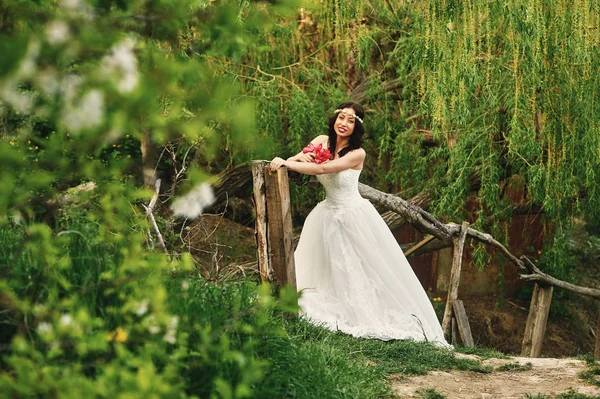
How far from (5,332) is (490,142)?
172 inches

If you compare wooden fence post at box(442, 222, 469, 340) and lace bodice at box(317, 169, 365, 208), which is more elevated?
lace bodice at box(317, 169, 365, 208)

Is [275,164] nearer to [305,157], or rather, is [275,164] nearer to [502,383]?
[305,157]

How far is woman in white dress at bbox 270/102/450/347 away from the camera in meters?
5.19

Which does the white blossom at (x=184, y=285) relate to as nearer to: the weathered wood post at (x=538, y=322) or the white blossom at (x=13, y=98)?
the white blossom at (x=13, y=98)

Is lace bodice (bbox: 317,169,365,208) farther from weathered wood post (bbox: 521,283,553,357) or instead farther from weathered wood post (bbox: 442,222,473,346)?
weathered wood post (bbox: 521,283,553,357)

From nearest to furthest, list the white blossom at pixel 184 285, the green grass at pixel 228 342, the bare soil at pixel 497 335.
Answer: the green grass at pixel 228 342 → the white blossom at pixel 184 285 → the bare soil at pixel 497 335

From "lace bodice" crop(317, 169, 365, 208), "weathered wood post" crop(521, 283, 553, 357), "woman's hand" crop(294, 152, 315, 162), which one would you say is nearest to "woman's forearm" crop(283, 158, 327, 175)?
"woman's hand" crop(294, 152, 315, 162)

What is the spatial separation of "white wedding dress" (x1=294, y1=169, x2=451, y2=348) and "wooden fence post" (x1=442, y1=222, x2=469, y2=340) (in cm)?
77

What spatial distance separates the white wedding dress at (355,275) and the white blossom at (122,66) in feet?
10.5

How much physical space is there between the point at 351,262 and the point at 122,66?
3566mm

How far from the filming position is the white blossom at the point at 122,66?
1.98 metres

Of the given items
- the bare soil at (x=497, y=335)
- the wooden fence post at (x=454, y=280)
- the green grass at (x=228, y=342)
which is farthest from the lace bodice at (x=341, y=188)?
the green grass at (x=228, y=342)

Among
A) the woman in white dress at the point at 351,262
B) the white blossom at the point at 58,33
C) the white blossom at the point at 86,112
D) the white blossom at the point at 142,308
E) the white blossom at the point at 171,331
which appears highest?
the white blossom at the point at 58,33

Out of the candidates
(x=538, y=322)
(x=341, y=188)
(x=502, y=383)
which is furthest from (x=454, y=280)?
(x=502, y=383)
